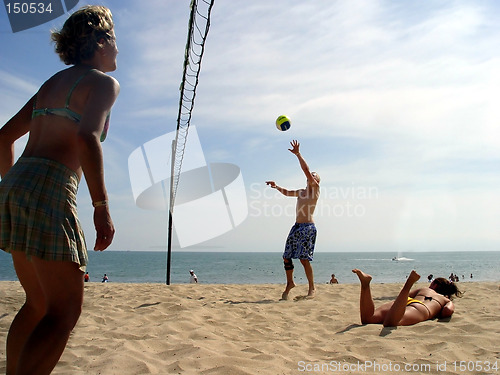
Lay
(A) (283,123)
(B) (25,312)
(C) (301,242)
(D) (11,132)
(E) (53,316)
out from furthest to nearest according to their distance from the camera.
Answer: (A) (283,123) → (C) (301,242) → (D) (11,132) → (B) (25,312) → (E) (53,316)

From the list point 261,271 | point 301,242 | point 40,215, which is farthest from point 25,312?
point 261,271

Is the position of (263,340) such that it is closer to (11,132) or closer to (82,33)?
(11,132)

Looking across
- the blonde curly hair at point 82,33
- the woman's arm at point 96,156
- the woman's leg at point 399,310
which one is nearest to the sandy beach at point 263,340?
the woman's leg at point 399,310

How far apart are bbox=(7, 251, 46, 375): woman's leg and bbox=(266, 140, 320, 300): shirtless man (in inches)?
170

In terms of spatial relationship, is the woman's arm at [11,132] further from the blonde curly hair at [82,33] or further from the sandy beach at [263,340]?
the sandy beach at [263,340]

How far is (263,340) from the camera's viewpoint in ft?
10.3

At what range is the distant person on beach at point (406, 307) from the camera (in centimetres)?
340

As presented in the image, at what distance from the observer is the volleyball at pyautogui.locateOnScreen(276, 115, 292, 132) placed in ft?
21.7

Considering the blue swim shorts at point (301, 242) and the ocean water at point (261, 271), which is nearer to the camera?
the blue swim shorts at point (301, 242)

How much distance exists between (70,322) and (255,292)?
5.31 m

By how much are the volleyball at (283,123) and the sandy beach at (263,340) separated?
2992mm

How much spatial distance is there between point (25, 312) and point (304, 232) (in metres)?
4.49

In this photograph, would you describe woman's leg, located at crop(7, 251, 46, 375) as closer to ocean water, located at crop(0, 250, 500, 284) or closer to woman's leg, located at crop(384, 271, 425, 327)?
woman's leg, located at crop(384, 271, 425, 327)

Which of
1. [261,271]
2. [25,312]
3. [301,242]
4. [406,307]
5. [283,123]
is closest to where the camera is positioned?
[25,312]
